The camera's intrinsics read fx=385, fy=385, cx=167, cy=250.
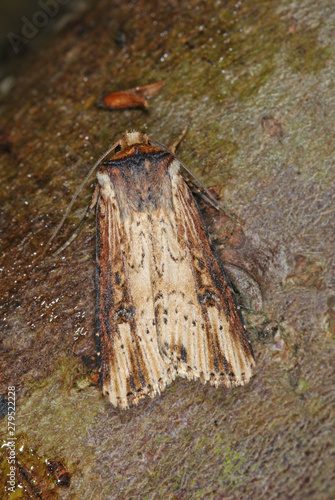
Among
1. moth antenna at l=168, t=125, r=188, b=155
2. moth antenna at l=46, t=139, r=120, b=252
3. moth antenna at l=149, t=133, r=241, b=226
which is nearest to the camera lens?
moth antenna at l=149, t=133, r=241, b=226

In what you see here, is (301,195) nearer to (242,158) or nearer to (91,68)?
(242,158)

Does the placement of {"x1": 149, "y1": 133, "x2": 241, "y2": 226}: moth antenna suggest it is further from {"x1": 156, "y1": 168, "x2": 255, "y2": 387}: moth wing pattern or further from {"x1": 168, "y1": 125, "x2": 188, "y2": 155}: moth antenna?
{"x1": 156, "y1": 168, "x2": 255, "y2": 387}: moth wing pattern

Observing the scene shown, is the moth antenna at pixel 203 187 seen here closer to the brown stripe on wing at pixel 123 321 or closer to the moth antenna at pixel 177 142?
the moth antenna at pixel 177 142

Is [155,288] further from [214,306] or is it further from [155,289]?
[214,306]

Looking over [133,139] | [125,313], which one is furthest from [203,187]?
[125,313]

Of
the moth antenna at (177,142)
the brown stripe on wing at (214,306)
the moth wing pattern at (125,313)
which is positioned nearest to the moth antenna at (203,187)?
the moth antenna at (177,142)

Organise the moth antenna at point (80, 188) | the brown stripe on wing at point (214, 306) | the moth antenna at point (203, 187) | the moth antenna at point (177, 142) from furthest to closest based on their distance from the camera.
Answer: the moth antenna at point (177, 142) → the moth antenna at point (80, 188) → the moth antenna at point (203, 187) → the brown stripe on wing at point (214, 306)

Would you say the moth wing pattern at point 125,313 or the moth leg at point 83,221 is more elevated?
the moth leg at point 83,221

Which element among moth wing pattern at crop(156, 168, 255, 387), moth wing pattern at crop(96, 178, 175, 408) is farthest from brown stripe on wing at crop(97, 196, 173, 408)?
moth wing pattern at crop(156, 168, 255, 387)
